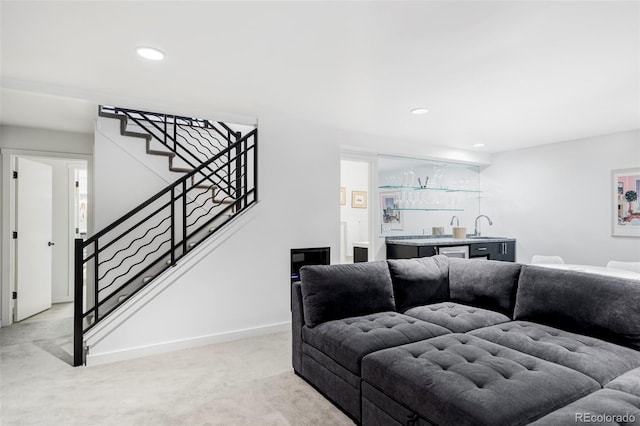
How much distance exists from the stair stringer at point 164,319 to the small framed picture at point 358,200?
3.57 metres

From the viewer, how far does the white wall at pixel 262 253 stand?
343 centimetres

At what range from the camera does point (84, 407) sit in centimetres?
238

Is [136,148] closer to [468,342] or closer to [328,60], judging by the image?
[328,60]

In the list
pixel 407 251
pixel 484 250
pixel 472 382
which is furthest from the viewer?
pixel 484 250

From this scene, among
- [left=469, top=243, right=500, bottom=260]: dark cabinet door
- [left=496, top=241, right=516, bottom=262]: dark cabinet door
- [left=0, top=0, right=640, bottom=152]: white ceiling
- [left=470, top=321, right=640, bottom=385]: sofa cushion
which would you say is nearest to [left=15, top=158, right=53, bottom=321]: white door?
[left=0, top=0, right=640, bottom=152]: white ceiling

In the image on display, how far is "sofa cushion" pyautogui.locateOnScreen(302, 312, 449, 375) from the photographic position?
2.17m

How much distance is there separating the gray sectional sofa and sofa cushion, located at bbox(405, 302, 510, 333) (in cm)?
1

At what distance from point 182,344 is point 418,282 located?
7.66 feet

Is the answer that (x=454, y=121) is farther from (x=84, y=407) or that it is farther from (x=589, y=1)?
(x=84, y=407)

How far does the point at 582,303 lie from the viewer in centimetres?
230

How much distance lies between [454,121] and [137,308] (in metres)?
3.99

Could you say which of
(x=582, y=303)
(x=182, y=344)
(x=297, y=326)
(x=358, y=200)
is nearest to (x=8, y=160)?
(x=182, y=344)

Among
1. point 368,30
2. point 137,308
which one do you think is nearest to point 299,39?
point 368,30

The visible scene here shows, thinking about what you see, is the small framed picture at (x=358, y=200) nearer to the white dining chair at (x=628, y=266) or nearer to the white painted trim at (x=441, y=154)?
the white painted trim at (x=441, y=154)
